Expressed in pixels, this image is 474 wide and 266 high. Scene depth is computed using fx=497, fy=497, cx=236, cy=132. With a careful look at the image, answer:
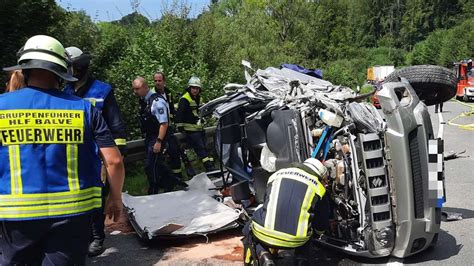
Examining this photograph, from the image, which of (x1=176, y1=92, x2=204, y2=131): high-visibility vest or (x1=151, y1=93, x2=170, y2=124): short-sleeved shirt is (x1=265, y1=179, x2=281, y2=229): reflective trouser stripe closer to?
(x1=151, y1=93, x2=170, y2=124): short-sleeved shirt

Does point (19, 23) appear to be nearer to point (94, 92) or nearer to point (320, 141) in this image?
point (94, 92)

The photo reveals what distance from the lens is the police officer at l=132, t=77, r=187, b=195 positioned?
21.4 ft

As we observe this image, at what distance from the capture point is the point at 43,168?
2494 mm

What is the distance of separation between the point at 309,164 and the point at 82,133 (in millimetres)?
1823

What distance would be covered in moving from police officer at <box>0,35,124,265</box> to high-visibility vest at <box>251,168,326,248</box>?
145cm

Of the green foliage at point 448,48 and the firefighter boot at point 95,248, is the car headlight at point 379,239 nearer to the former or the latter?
the firefighter boot at point 95,248

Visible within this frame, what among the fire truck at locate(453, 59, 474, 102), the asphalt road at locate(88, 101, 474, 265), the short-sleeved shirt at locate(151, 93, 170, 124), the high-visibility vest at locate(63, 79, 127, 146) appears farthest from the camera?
the fire truck at locate(453, 59, 474, 102)

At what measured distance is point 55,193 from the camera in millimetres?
2516

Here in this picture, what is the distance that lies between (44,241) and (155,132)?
4210 mm

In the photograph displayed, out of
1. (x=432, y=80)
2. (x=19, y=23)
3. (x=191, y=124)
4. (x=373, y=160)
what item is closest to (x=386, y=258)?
(x=373, y=160)

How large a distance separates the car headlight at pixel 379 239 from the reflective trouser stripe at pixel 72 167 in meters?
2.55

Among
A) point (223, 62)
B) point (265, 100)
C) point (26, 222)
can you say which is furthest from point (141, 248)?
point (223, 62)

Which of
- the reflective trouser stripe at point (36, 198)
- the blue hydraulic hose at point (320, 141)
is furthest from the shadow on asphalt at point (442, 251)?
the reflective trouser stripe at point (36, 198)

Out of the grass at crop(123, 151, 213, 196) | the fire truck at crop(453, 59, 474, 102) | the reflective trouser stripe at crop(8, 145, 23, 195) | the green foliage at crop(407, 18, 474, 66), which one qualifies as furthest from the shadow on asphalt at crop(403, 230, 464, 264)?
the green foliage at crop(407, 18, 474, 66)
